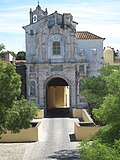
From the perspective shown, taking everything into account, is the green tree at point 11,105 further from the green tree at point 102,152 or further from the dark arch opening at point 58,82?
the dark arch opening at point 58,82

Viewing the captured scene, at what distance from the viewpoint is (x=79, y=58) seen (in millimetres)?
43625

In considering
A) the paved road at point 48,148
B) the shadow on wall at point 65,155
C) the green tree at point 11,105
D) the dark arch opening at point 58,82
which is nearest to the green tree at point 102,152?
the green tree at point 11,105

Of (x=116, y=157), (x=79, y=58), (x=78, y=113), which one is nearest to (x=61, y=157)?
(x=116, y=157)

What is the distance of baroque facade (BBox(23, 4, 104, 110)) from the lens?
43062mm

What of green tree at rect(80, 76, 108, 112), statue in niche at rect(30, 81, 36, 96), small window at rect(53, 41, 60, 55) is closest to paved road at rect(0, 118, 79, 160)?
green tree at rect(80, 76, 108, 112)

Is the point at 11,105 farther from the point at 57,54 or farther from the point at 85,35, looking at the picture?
the point at 85,35

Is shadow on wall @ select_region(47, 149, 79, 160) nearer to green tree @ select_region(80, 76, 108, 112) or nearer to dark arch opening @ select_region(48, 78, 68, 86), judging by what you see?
green tree @ select_region(80, 76, 108, 112)

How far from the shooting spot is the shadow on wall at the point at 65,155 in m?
23.2

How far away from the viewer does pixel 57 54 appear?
43.4 m

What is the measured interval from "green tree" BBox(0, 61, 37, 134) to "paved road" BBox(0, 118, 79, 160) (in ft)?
10.4

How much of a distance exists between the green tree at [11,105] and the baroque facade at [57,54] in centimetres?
2197

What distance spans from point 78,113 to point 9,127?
2149cm

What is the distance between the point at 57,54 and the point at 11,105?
23.9m

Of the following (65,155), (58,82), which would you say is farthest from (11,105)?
(58,82)
